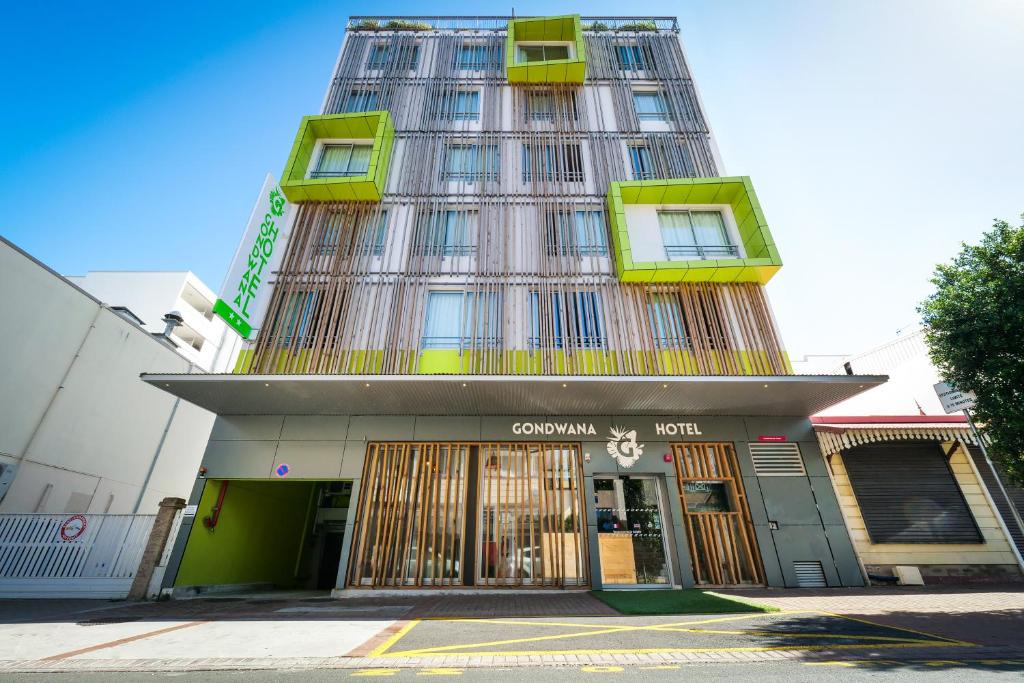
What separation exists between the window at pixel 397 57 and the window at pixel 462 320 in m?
11.7

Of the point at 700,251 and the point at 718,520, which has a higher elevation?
the point at 700,251

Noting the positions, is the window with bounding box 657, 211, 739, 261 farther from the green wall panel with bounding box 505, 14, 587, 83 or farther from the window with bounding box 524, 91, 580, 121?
the green wall panel with bounding box 505, 14, 587, 83

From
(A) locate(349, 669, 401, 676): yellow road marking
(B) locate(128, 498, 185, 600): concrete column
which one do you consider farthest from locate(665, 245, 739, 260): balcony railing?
(B) locate(128, 498, 185, 600): concrete column

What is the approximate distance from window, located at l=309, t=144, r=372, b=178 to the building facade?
16.5m

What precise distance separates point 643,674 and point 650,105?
61.5 feet

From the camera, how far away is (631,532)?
10.2 meters

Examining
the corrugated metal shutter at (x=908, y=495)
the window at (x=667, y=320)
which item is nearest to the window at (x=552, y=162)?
the window at (x=667, y=320)

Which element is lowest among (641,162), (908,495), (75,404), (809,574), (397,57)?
(809,574)

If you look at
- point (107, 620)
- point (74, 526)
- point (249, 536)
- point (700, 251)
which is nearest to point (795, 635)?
point (107, 620)

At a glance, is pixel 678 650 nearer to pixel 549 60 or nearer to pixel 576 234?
pixel 576 234

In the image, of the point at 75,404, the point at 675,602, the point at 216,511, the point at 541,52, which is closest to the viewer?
the point at 675,602

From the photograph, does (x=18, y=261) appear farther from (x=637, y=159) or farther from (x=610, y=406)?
(x=637, y=159)

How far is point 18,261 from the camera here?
1087cm


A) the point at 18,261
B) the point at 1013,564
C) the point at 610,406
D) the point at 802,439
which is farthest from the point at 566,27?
the point at 1013,564
